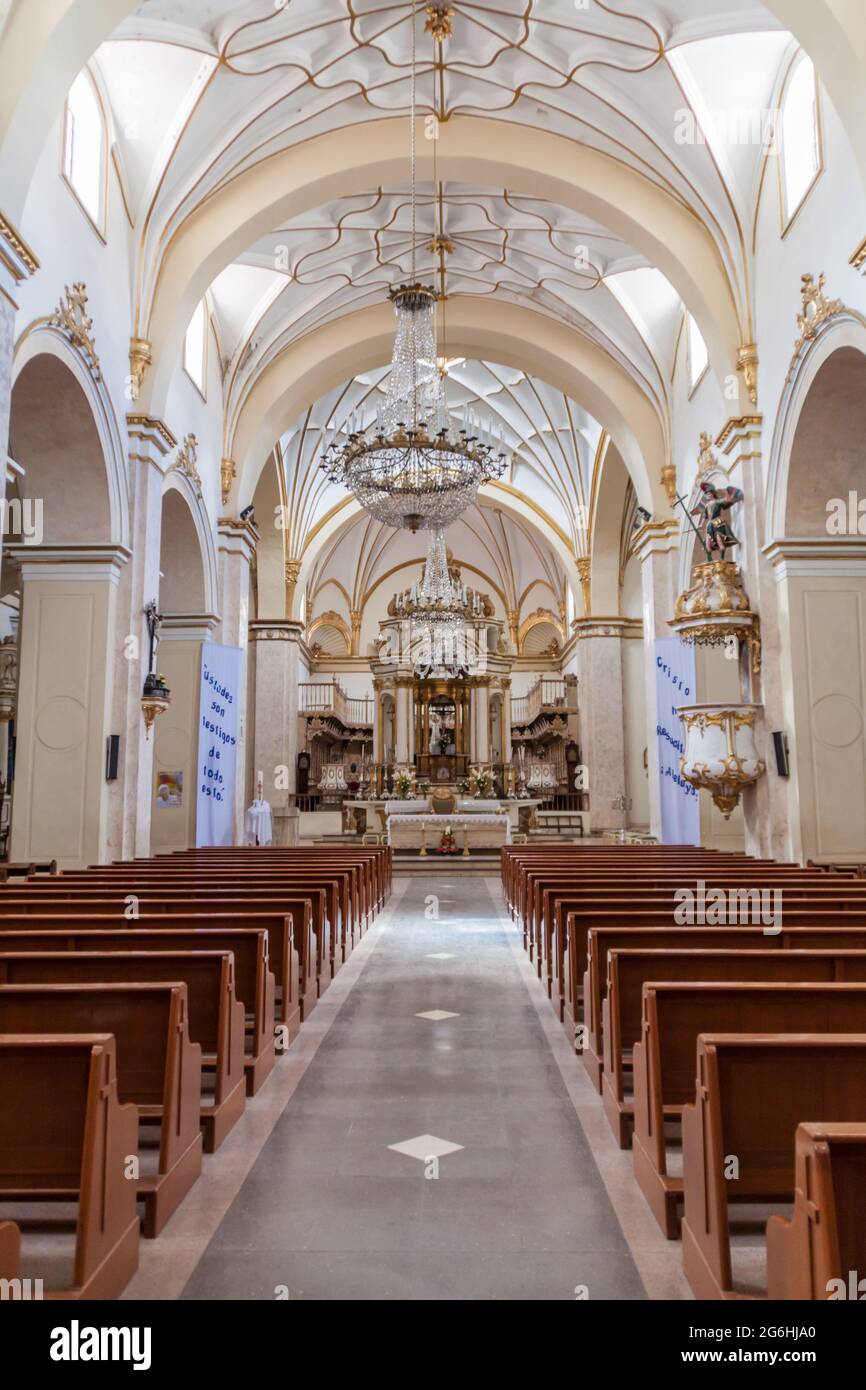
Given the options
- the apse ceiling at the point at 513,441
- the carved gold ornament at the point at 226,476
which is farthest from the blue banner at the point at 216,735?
the apse ceiling at the point at 513,441

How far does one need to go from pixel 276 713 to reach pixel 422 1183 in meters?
18.6

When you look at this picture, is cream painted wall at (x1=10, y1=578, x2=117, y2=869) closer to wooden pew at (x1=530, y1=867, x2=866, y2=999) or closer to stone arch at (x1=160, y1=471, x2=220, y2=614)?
stone arch at (x1=160, y1=471, x2=220, y2=614)

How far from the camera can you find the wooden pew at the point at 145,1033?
325 cm

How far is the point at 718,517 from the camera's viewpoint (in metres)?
11.6

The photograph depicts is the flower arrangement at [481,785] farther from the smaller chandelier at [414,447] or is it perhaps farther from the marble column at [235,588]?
the smaller chandelier at [414,447]

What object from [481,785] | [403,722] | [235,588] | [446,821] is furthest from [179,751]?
[403,722]

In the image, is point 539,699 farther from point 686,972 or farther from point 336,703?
point 686,972

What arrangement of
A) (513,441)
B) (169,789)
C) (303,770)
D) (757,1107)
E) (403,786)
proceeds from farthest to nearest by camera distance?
1. (303,770)
2. (513,441)
3. (403,786)
4. (169,789)
5. (757,1107)

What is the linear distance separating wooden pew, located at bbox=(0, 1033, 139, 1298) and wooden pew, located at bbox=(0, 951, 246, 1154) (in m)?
1.10

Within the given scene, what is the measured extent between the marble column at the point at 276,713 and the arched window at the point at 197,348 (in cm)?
806
